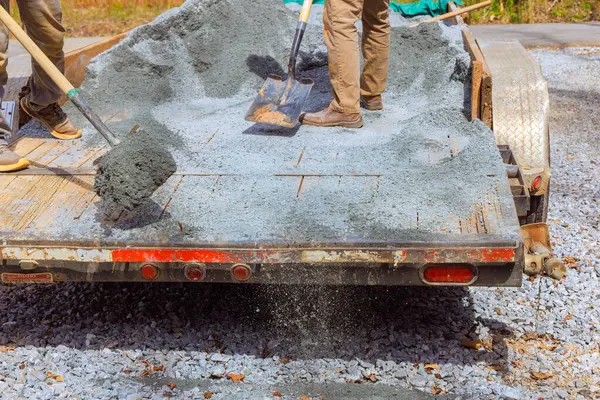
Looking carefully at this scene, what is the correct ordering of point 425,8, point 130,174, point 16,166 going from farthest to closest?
1. point 425,8
2. point 16,166
3. point 130,174

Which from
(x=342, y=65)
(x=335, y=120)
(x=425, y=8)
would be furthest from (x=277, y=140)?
(x=425, y=8)

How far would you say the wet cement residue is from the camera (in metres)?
2.95

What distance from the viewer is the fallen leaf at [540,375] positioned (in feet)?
10.3

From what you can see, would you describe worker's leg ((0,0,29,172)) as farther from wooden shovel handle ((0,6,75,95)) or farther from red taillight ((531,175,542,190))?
red taillight ((531,175,542,190))

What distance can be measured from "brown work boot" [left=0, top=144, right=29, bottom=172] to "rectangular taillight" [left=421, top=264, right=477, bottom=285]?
206cm

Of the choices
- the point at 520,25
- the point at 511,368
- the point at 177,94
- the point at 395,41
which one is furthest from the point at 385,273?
the point at 520,25

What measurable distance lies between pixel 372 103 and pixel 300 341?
1.82m

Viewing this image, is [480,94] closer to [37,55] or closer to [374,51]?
[374,51]

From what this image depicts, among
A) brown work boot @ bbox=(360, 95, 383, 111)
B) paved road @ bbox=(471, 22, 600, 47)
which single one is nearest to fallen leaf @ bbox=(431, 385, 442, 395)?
brown work boot @ bbox=(360, 95, 383, 111)

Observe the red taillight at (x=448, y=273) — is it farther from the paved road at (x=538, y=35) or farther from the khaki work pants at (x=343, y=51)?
the paved road at (x=538, y=35)

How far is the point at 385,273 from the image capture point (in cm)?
285

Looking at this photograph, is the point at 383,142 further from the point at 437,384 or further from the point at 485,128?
the point at 437,384

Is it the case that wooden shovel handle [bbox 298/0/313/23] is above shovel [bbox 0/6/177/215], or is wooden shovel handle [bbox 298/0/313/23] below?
above

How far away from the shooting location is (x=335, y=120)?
13.9 feet
